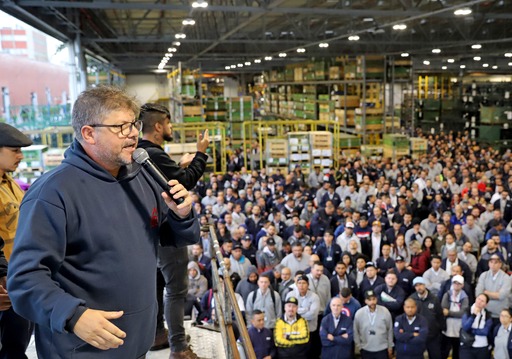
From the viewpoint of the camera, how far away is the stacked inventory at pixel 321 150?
18.7m

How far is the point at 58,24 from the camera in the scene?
15.8 meters

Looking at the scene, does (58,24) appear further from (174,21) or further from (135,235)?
(135,235)

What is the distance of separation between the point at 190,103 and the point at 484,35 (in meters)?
13.3

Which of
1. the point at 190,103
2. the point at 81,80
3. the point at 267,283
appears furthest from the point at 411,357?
the point at 190,103

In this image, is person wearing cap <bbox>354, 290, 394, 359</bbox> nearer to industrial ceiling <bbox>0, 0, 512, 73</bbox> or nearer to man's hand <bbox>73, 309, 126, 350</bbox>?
man's hand <bbox>73, 309, 126, 350</bbox>

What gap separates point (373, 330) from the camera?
800cm

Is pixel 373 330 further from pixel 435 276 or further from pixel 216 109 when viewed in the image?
pixel 216 109

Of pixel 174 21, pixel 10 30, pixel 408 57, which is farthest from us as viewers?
pixel 408 57

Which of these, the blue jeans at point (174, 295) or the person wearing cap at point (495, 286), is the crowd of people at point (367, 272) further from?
the blue jeans at point (174, 295)

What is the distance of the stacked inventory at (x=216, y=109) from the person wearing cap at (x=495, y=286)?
1753cm

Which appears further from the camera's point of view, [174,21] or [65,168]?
[174,21]

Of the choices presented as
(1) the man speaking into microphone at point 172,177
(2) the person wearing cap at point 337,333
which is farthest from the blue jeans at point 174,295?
(2) the person wearing cap at point 337,333

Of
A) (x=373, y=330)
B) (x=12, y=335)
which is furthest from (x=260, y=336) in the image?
(x=12, y=335)

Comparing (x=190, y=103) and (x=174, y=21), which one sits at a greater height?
(x=174, y=21)
